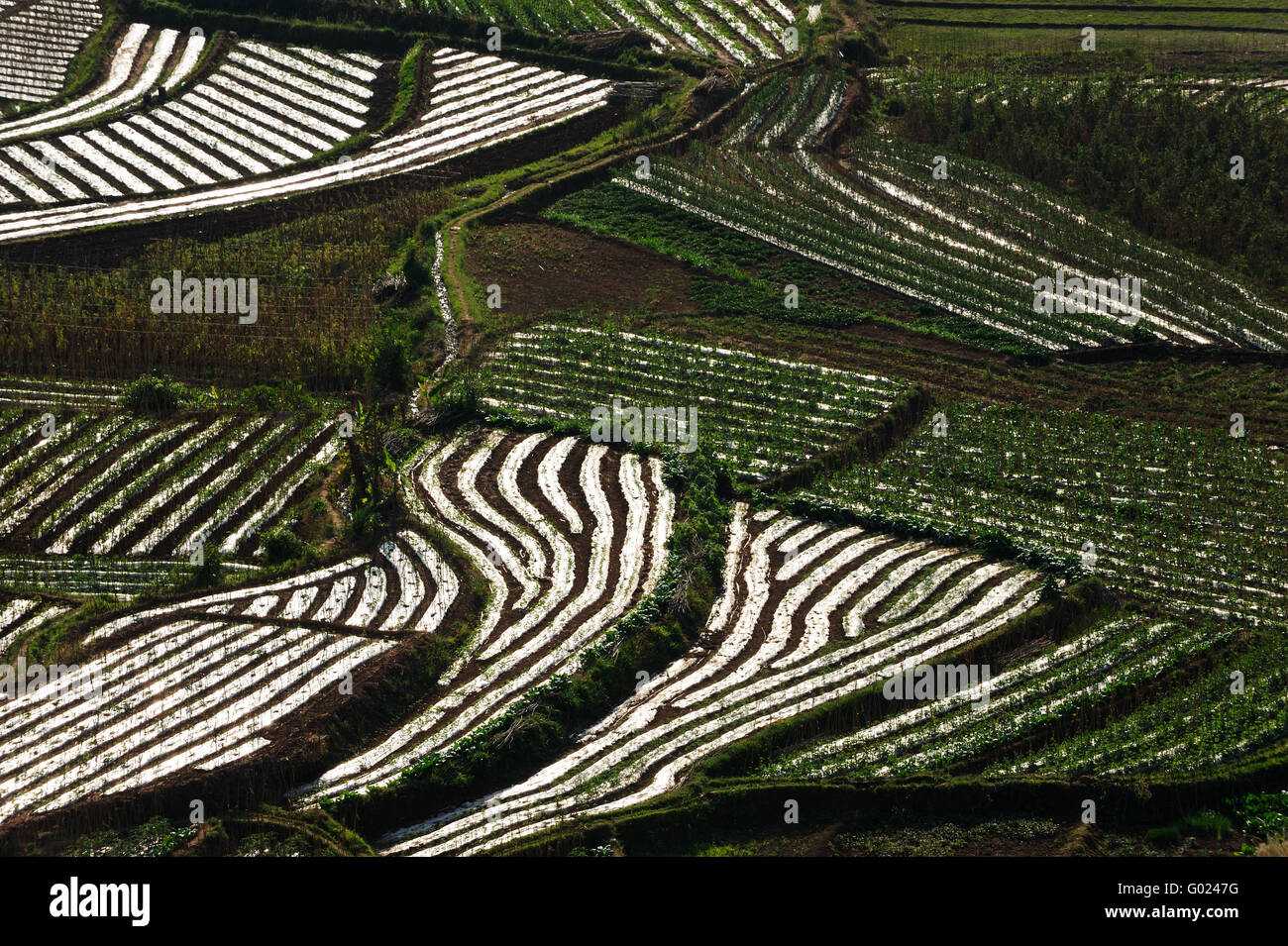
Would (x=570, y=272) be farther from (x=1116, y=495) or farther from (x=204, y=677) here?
(x=204, y=677)

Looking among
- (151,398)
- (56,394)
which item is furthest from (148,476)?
(56,394)

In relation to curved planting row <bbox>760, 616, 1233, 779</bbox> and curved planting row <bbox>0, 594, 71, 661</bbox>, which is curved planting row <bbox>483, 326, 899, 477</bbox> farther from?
curved planting row <bbox>0, 594, 71, 661</bbox>

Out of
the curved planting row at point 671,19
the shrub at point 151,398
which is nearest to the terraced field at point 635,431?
the shrub at point 151,398

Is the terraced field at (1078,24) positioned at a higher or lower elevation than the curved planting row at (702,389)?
higher

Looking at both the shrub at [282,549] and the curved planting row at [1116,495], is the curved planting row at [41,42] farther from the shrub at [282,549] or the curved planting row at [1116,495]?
the curved planting row at [1116,495]

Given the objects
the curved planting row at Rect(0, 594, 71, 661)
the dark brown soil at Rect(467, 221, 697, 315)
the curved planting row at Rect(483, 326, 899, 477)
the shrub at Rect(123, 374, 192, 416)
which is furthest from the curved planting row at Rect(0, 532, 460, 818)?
the dark brown soil at Rect(467, 221, 697, 315)

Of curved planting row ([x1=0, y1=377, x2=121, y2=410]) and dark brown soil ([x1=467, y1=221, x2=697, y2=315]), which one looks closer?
curved planting row ([x1=0, y1=377, x2=121, y2=410])

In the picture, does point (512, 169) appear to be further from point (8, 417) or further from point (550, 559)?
point (550, 559)
